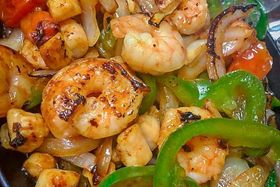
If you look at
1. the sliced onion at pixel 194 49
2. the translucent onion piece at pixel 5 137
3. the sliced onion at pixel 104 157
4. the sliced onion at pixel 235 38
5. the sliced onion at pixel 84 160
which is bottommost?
the sliced onion at pixel 84 160

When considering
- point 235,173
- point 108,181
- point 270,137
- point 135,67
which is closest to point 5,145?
point 108,181

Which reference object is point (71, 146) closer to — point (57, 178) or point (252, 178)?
point (57, 178)

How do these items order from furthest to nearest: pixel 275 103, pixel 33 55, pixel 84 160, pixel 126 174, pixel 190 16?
pixel 275 103, pixel 190 16, pixel 33 55, pixel 84 160, pixel 126 174

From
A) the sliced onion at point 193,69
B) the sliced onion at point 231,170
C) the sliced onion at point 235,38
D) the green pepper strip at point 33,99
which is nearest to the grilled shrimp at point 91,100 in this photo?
the green pepper strip at point 33,99

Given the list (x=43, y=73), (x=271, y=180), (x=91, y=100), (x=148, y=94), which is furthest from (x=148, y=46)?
(x=271, y=180)

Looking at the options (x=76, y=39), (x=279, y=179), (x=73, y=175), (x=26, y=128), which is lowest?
(x=279, y=179)

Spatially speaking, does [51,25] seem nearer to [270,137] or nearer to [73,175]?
[73,175]

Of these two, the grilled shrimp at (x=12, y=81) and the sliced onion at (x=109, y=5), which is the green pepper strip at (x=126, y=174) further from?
the sliced onion at (x=109, y=5)
